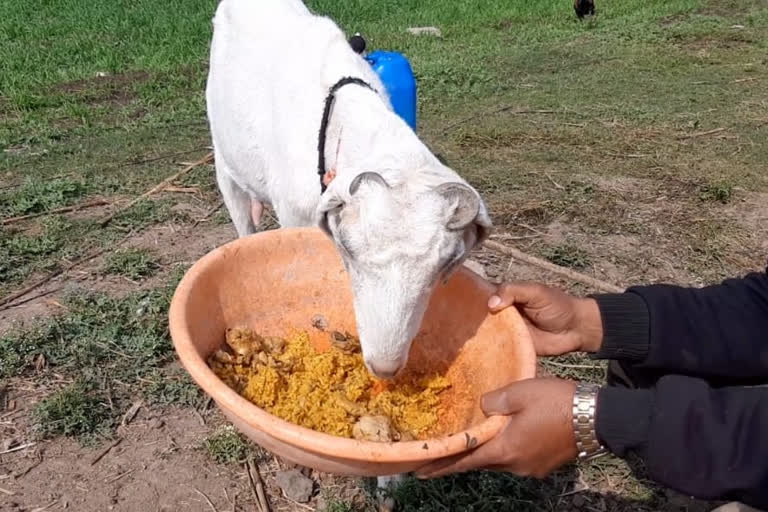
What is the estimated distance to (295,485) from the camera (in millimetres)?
3033

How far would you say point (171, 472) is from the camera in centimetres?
308

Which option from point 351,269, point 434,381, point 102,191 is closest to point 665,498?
point 434,381

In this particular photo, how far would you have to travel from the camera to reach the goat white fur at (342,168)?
210 cm

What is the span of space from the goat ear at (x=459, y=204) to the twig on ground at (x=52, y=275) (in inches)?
115

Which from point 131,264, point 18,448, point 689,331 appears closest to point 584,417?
point 689,331

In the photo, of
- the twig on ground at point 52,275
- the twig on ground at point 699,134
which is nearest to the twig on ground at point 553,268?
the twig on ground at point 52,275

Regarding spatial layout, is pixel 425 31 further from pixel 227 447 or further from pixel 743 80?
pixel 227 447

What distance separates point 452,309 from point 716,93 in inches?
294

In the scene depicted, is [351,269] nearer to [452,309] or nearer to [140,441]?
[452,309]

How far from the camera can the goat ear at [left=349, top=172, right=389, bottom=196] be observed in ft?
7.09

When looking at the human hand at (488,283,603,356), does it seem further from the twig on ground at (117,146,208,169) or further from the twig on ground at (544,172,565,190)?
the twig on ground at (117,146,208,169)

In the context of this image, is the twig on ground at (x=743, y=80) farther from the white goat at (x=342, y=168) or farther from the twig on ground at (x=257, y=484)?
the twig on ground at (x=257, y=484)

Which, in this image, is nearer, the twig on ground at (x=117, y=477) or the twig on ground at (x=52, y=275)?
the twig on ground at (x=117, y=477)

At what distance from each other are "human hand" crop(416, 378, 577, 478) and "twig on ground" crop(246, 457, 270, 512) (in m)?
1.30
